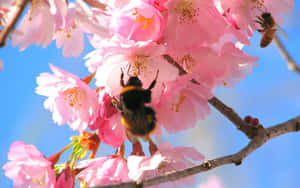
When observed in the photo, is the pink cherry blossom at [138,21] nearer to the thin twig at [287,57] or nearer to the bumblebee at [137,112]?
the bumblebee at [137,112]

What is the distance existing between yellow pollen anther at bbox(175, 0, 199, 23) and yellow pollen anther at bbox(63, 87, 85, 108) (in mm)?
439

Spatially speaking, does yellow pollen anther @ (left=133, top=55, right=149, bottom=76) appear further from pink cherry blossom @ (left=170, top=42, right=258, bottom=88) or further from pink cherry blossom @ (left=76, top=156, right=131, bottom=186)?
pink cherry blossom @ (left=76, top=156, right=131, bottom=186)

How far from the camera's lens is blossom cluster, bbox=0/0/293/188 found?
3.33ft

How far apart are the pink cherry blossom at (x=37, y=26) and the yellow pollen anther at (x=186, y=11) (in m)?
0.40

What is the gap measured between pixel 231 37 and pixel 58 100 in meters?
0.66

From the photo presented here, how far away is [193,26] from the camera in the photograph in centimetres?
115

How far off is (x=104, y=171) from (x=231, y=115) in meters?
0.46

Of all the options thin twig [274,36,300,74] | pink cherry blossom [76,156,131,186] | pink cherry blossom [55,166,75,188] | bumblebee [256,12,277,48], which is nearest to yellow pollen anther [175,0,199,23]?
bumblebee [256,12,277,48]

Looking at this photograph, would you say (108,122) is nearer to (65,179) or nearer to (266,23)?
(65,179)

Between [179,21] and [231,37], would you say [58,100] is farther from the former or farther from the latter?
[231,37]

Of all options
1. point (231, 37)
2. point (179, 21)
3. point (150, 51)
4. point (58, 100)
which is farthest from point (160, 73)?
point (58, 100)

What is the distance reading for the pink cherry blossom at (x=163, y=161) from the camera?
1.09 metres

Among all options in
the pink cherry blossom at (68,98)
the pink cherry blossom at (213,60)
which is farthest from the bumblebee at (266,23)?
the pink cherry blossom at (68,98)

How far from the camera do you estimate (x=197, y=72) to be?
1.11 metres
